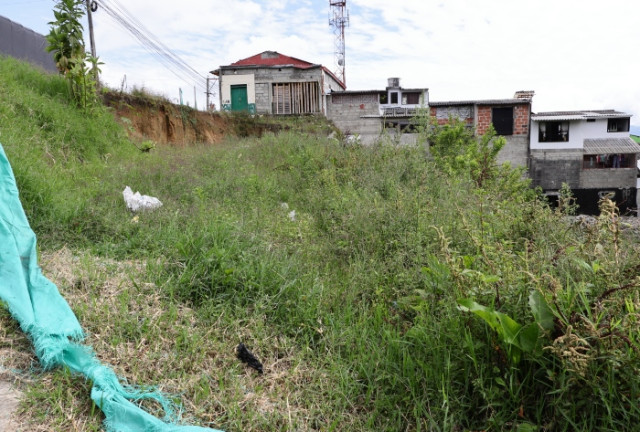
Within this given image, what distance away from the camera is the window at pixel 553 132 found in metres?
24.5

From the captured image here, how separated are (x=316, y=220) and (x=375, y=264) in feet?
5.46

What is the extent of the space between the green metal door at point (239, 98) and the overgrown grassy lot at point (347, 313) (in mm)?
19615

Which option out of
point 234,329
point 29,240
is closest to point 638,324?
point 234,329

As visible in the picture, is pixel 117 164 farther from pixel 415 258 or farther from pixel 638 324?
pixel 638 324

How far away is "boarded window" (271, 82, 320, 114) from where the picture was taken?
23.4 m

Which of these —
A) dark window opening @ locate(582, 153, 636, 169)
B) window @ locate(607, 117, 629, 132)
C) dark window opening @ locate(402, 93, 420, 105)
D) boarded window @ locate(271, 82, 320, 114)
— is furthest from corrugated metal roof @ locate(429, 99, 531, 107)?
boarded window @ locate(271, 82, 320, 114)

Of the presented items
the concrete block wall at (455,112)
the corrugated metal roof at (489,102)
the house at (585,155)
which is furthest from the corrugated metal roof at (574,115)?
the concrete block wall at (455,112)

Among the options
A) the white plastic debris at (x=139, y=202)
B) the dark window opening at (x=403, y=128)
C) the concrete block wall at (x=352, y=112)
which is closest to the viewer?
the white plastic debris at (x=139, y=202)

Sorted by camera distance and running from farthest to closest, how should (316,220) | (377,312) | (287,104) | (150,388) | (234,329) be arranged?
1. (287,104)
2. (316,220)
3. (377,312)
4. (234,329)
5. (150,388)

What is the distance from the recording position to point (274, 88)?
2359 cm

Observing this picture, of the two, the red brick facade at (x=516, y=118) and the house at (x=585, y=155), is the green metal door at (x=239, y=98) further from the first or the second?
the house at (x=585, y=155)

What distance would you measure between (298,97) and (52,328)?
22189 mm

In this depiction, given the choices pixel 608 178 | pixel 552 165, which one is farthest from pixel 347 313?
pixel 608 178

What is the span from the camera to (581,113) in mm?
26266
